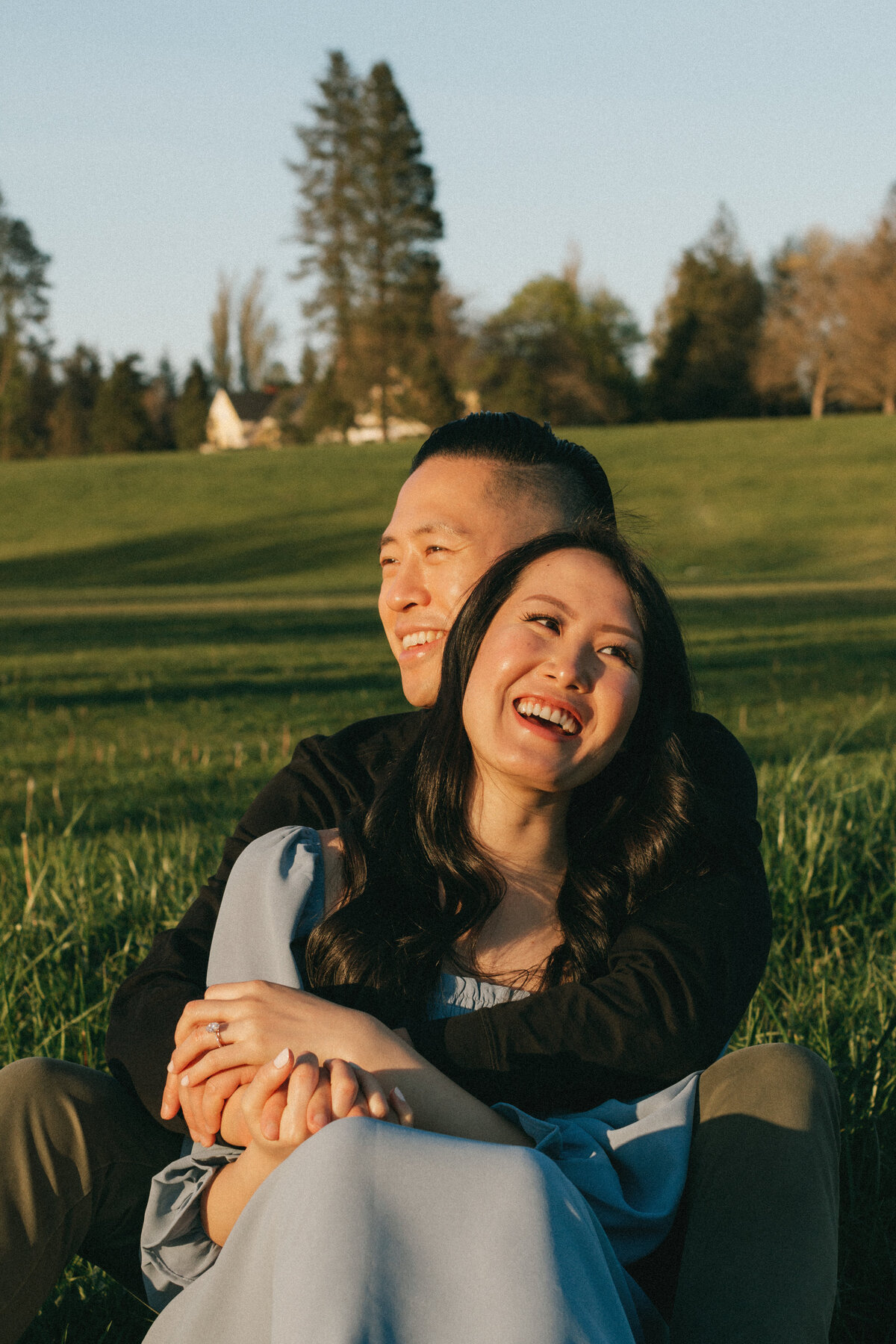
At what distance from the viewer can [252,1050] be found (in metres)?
1.81

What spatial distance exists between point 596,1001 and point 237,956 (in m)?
0.55

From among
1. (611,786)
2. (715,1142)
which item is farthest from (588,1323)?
(611,786)

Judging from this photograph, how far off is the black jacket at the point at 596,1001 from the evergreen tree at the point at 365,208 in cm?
6181

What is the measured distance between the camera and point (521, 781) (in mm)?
2146

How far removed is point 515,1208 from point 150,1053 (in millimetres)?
817

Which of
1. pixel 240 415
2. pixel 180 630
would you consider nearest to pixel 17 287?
pixel 240 415

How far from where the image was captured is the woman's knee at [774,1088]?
178 centimetres

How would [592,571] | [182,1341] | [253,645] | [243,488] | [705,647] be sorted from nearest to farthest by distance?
[182,1341]
[592,571]
[705,647]
[253,645]
[243,488]

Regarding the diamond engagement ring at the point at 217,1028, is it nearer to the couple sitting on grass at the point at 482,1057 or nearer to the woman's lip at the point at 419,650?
the couple sitting on grass at the point at 482,1057

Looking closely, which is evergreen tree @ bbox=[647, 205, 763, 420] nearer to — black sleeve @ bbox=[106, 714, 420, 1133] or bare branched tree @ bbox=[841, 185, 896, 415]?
bare branched tree @ bbox=[841, 185, 896, 415]

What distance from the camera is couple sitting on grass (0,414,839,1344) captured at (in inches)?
56.4

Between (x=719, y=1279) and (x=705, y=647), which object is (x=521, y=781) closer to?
(x=719, y=1279)

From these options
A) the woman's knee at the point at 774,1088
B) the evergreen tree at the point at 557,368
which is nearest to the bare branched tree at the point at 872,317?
the evergreen tree at the point at 557,368

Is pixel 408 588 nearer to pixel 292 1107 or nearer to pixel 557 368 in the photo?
pixel 292 1107
